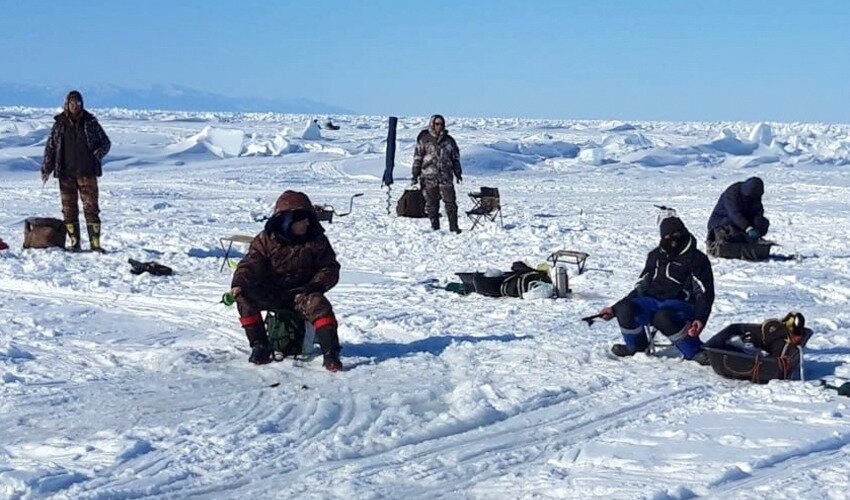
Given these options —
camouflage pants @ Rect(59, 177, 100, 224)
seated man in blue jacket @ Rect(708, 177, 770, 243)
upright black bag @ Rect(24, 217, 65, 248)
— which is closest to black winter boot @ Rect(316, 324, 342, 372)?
camouflage pants @ Rect(59, 177, 100, 224)

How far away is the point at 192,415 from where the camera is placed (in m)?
5.67

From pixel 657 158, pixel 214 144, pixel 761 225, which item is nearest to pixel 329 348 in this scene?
pixel 761 225

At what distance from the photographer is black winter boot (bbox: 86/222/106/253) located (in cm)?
1184

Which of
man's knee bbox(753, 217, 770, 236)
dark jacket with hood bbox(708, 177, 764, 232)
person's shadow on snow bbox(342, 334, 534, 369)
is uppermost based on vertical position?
dark jacket with hood bbox(708, 177, 764, 232)

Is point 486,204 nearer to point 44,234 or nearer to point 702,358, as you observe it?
point 44,234

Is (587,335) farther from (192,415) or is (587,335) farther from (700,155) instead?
(700,155)

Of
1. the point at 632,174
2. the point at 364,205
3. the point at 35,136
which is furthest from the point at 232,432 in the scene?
the point at 35,136

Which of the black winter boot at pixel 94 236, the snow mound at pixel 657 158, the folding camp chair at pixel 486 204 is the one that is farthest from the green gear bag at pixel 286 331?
the snow mound at pixel 657 158

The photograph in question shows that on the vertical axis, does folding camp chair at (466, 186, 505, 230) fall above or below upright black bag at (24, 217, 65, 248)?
above

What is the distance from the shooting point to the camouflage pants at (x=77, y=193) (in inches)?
455

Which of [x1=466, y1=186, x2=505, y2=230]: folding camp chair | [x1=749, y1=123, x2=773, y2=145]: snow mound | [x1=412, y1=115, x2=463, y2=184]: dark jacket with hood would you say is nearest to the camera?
[x1=412, y1=115, x2=463, y2=184]: dark jacket with hood

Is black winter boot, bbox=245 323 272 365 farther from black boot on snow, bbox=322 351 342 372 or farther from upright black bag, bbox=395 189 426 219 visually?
upright black bag, bbox=395 189 426 219

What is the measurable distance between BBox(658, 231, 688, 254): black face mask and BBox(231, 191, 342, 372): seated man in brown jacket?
202cm

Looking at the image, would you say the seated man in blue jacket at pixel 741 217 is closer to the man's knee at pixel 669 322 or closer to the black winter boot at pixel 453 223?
the black winter boot at pixel 453 223
